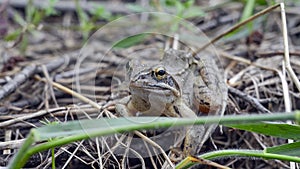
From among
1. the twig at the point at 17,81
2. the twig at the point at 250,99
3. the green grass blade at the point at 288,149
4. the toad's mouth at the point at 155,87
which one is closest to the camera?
the green grass blade at the point at 288,149

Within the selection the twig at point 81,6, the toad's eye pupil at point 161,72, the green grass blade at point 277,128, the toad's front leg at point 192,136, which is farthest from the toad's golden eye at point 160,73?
the twig at point 81,6

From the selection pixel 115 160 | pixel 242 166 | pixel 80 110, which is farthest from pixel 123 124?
pixel 242 166

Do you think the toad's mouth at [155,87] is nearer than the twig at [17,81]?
Yes

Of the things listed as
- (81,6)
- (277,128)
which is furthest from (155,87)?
(81,6)

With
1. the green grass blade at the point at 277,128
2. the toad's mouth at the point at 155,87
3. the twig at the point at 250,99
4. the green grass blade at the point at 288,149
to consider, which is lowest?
the green grass blade at the point at 288,149

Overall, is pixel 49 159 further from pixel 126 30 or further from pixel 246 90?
pixel 126 30

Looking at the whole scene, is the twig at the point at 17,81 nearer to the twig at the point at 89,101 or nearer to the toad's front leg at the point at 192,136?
the twig at the point at 89,101

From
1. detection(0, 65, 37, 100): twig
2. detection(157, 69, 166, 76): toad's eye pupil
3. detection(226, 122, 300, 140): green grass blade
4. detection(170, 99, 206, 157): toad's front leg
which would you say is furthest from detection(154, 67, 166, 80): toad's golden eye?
detection(0, 65, 37, 100): twig

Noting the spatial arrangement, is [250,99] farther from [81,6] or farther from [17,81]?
[81,6]
